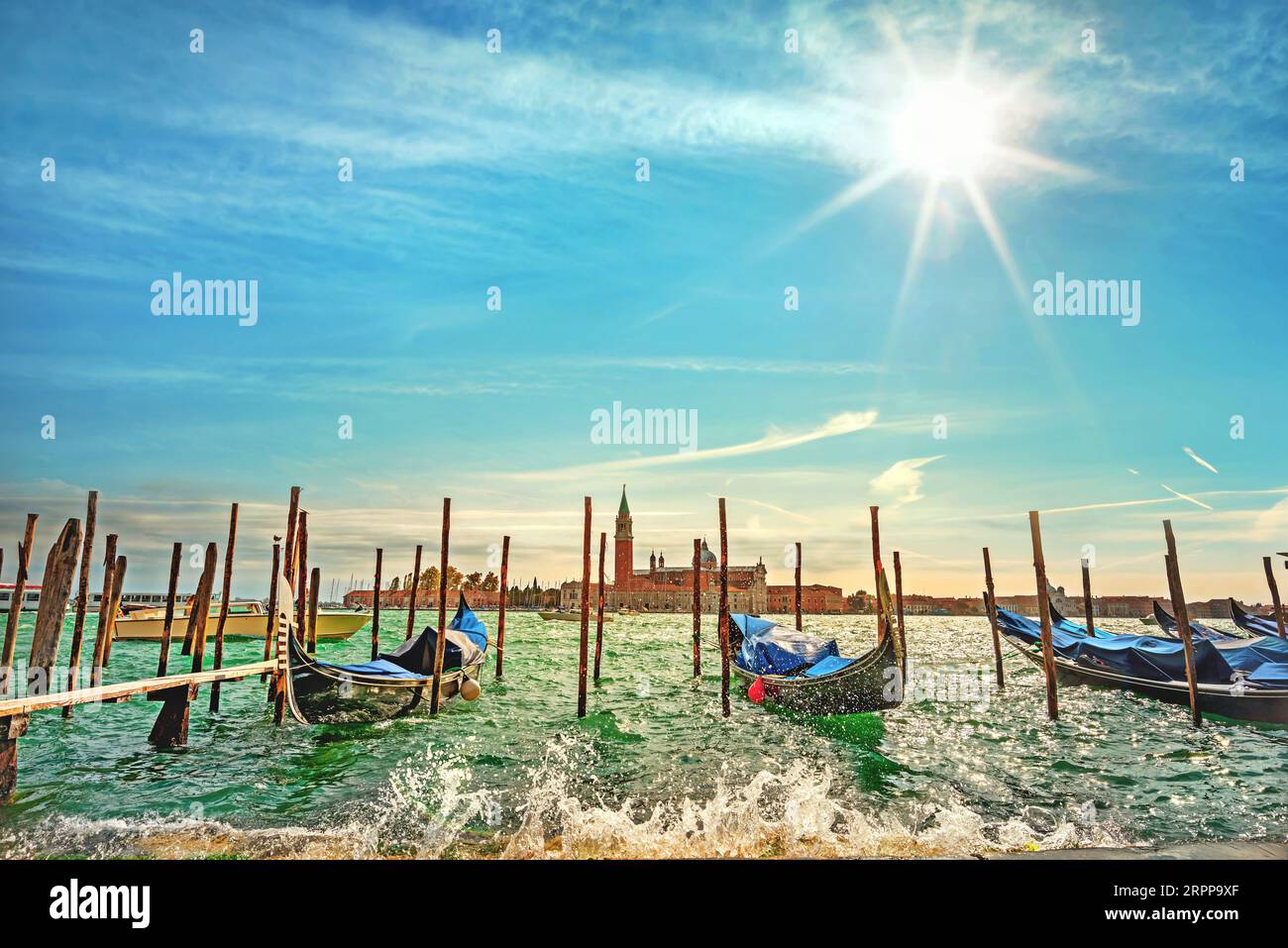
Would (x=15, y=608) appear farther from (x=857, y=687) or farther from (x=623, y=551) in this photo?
(x=623, y=551)

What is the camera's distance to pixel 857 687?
15.4 m

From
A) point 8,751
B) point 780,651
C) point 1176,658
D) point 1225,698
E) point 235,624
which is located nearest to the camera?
point 8,751

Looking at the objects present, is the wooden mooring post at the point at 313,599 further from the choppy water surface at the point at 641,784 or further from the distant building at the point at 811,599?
the distant building at the point at 811,599

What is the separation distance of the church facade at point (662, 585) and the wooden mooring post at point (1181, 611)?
9618 centimetres

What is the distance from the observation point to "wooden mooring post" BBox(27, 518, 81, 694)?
9.90 meters

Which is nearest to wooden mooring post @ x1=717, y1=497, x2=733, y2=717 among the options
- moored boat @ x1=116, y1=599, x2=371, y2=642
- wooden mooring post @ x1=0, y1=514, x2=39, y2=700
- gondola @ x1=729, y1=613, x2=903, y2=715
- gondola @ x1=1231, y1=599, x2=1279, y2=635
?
gondola @ x1=729, y1=613, x2=903, y2=715

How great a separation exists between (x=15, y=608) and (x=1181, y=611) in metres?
24.3

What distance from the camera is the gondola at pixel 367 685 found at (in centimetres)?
1419

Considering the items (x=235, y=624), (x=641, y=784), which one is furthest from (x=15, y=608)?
(x=235, y=624)

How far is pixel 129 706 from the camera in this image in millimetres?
17094

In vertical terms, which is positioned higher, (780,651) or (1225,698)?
(780,651)
